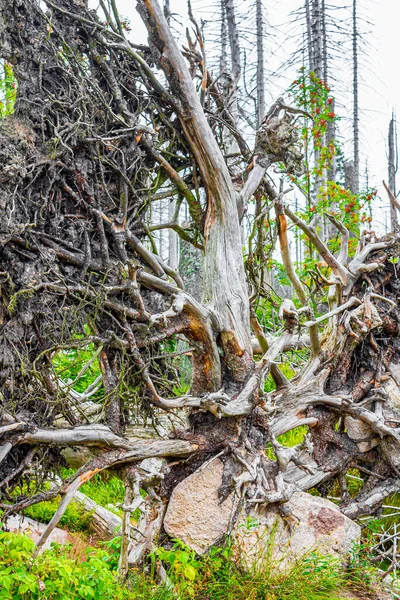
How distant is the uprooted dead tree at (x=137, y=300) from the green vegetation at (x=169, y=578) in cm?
31

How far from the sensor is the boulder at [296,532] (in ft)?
13.0

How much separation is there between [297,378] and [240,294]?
4.56ft

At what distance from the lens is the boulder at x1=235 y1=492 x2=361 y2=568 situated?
397 cm

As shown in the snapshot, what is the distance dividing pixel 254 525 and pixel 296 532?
547 mm

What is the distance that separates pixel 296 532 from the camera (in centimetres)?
420

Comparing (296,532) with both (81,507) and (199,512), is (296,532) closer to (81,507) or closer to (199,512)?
(199,512)

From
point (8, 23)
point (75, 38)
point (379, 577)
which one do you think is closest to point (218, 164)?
point (75, 38)

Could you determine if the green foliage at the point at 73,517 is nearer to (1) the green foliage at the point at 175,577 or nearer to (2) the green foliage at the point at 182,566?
(1) the green foliage at the point at 175,577

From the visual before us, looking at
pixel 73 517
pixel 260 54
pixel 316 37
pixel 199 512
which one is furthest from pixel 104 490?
pixel 316 37

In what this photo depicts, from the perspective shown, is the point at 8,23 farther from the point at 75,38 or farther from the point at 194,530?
the point at 194,530

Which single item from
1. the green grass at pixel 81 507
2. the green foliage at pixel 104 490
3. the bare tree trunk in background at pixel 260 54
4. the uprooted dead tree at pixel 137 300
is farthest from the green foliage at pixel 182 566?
the bare tree trunk in background at pixel 260 54

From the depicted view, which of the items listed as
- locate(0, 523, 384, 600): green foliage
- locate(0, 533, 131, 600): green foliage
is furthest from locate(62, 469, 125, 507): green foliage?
locate(0, 533, 131, 600): green foliage

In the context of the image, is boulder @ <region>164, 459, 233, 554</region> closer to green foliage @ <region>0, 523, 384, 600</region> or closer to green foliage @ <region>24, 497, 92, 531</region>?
green foliage @ <region>0, 523, 384, 600</region>

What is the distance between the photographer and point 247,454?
14.1 feet
